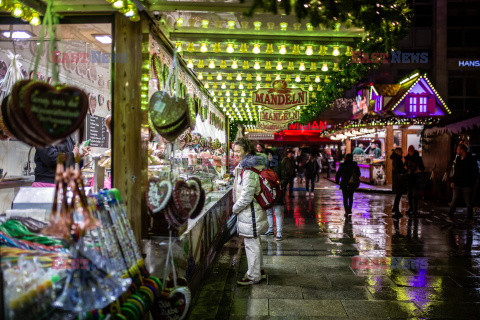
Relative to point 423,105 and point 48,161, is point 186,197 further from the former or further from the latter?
point 423,105

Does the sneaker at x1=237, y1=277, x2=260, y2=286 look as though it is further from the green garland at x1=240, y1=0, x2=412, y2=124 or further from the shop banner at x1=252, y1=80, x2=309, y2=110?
the shop banner at x1=252, y1=80, x2=309, y2=110

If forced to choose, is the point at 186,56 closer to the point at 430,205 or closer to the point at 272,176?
the point at 272,176

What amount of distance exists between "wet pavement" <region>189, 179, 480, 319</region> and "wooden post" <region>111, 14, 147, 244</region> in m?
1.74

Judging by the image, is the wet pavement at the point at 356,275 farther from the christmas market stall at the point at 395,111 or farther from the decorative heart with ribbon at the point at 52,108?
the christmas market stall at the point at 395,111

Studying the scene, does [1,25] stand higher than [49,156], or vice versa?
[1,25]

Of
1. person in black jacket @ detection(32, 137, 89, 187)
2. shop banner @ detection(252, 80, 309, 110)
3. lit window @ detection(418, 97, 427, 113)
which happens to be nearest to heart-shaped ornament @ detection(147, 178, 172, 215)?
person in black jacket @ detection(32, 137, 89, 187)

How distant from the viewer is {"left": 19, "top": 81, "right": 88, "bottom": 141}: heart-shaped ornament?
6.96ft

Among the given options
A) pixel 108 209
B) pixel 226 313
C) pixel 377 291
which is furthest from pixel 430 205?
pixel 108 209

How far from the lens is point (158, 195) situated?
3.49 m

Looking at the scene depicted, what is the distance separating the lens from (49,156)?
4.71 m

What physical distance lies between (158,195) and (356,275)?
3.83 meters

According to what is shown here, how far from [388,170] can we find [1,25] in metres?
20.4

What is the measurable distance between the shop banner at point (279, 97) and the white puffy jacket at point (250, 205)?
396 cm

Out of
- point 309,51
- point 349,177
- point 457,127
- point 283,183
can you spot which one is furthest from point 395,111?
point 309,51
